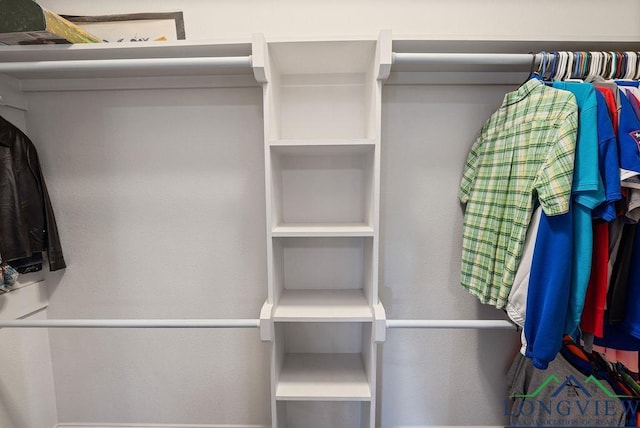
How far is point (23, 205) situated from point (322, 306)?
4.09 ft

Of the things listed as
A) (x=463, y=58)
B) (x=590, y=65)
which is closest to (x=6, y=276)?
(x=463, y=58)

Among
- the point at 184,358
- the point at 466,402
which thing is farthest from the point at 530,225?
the point at 184,358

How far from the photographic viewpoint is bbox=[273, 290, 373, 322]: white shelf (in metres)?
1.03

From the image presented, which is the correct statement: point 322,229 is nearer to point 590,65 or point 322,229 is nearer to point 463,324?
point 463,324

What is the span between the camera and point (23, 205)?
1144mm

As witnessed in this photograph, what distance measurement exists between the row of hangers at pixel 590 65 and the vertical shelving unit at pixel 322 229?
0.57 metres

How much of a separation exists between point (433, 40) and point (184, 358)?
171 centimetres

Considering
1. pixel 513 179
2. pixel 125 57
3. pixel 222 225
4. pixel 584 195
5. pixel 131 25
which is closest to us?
pixel 584 195

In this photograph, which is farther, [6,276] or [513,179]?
[6,276]

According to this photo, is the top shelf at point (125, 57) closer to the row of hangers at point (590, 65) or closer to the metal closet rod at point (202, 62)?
the metal closet rod at point (202, 62)

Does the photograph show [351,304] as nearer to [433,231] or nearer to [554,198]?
[433,231]

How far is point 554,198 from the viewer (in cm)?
79

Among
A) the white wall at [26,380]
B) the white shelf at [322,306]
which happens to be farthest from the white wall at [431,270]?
the white wall at [26,380]

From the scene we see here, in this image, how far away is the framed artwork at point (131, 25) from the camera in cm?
119
